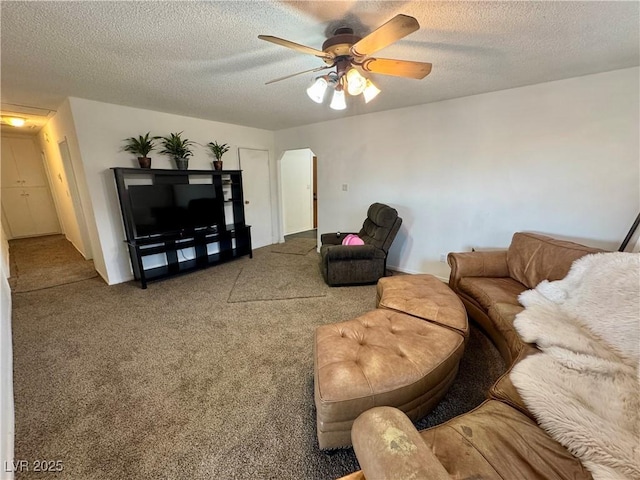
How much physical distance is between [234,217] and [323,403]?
3.82m

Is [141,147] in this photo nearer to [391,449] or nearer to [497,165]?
[391,449]

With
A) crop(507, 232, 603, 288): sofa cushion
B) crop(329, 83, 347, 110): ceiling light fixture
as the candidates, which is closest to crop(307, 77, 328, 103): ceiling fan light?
crop(329, 83, 347, 110): ceiling light fixture

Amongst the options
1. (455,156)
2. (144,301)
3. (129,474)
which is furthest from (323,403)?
(455,156)

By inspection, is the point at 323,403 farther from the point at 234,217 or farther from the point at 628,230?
the point at 234,217

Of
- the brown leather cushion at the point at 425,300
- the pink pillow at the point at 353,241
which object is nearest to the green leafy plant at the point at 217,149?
the pink pillow at the point at 353,241

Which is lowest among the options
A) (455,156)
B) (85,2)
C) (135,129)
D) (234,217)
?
(234,217)

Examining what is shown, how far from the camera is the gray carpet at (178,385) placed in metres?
1.26

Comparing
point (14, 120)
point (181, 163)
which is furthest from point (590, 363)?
point (14, 120)

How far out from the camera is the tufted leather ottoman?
1132 millimetres

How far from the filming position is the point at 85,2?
1.27 meters

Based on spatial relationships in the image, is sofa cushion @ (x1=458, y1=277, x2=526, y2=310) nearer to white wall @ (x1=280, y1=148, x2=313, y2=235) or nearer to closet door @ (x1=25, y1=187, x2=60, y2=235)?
white wall @ (x1=280, y1=148, x2=313, y2=235)

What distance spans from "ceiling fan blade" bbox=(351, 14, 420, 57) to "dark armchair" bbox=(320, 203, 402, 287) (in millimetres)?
2036

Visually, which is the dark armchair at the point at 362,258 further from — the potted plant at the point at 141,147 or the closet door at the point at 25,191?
the closet door at the point at 25,191

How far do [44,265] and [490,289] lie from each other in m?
6.14
